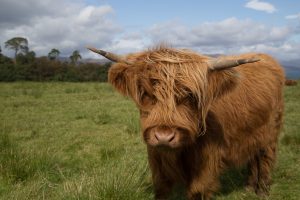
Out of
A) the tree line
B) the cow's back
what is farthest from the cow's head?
the tree line

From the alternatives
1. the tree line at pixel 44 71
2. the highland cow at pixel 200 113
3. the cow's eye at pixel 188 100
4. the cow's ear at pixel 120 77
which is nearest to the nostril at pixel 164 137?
the highland cow at pixel 200 113

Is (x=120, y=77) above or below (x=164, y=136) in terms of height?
above

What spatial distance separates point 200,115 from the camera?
312cm

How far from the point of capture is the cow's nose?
8.95 feet

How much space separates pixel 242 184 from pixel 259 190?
16.6 inches

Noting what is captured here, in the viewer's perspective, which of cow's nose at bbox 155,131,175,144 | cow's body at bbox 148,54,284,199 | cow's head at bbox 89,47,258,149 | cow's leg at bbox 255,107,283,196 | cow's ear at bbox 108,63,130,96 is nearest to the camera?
cow's nose at bbox 155,131,175,144

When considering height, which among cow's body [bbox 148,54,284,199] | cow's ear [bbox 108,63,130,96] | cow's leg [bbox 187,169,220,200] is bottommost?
cow's leg [bbox 187,169,220,200]

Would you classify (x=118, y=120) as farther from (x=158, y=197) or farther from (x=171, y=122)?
(x=171, y=122)

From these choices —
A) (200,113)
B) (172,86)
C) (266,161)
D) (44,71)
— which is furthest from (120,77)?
(44,71)

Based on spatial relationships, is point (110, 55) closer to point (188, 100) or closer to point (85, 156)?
point (188, 100)

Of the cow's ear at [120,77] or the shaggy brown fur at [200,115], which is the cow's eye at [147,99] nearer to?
the shaggy brown fur at [200,115]

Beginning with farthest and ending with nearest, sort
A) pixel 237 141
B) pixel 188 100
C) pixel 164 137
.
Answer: pixel 237 141, pixel 188 100, pixel 164 137

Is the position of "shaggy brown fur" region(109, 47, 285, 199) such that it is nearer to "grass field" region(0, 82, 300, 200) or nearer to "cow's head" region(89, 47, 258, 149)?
"cow's head" region(89, 47, 258, 149)

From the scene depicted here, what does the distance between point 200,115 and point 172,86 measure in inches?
16.0
